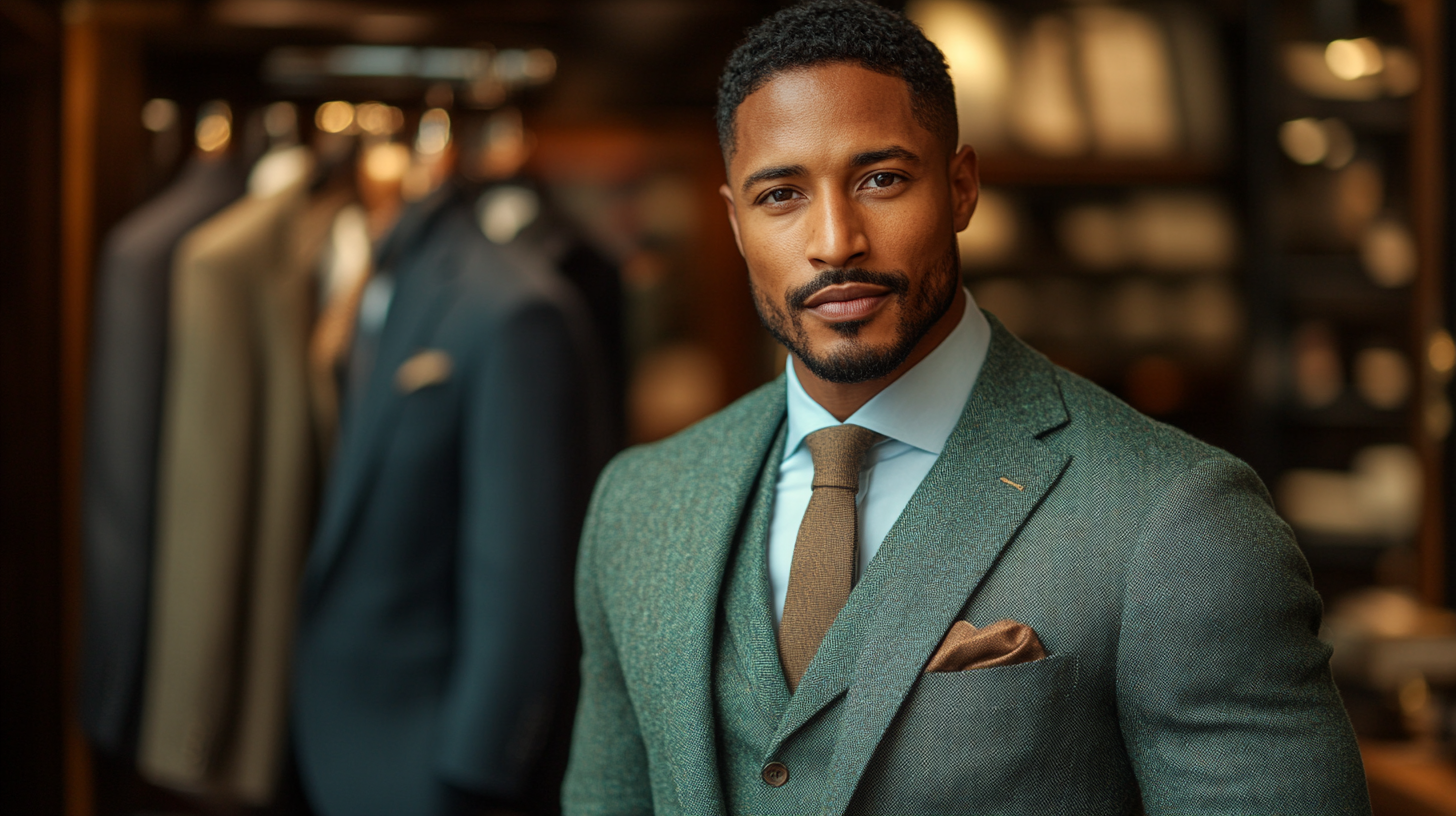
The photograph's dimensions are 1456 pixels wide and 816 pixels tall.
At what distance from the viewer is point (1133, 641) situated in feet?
2.54

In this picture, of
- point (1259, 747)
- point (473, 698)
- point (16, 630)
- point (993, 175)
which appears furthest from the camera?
point (993, 175)

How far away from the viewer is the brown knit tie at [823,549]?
0.86 metres

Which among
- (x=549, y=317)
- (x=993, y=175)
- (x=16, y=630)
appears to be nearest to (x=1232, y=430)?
(x=993, y=175)

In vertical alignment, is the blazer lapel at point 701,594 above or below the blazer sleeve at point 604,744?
above

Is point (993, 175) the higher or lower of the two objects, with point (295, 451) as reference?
higher

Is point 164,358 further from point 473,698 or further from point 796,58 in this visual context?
point 796,58

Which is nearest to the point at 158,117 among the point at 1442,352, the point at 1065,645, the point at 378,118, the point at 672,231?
the point at 378,118

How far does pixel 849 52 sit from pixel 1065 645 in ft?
1.45

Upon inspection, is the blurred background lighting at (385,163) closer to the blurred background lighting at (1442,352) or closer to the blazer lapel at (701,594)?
the blazer lapel at (701,594)

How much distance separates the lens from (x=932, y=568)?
0.83m

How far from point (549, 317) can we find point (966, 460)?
1151 millimetres

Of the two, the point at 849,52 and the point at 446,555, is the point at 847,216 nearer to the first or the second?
the point at 849,52

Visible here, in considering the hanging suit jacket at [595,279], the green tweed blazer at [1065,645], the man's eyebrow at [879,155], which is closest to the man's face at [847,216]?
the man's eyebrow at [879,155]

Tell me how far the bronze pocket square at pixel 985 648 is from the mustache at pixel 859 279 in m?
0.24
